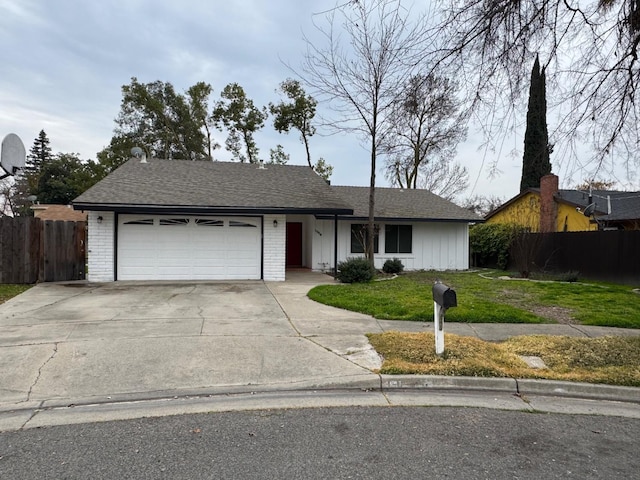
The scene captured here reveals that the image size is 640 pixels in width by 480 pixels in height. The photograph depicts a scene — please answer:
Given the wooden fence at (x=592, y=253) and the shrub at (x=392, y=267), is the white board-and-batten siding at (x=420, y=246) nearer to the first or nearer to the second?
the shrub at (x=392, y=267)

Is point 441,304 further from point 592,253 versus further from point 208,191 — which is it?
point 592,253

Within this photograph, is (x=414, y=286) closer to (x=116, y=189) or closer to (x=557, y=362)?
(x=557, y=362)

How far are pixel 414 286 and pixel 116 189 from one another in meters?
10.1

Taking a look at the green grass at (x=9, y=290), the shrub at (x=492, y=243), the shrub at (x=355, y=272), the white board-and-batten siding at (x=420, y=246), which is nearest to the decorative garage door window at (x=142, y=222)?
the green grass at (x=9, y=290)

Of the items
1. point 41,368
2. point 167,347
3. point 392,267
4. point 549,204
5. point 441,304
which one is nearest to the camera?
point 41,368

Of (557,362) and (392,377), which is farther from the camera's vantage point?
(557,362)

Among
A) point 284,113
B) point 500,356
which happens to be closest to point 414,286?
point 500,356

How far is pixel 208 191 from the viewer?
14836 mm

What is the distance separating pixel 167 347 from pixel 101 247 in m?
8.83

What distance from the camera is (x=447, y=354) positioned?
18.5ft

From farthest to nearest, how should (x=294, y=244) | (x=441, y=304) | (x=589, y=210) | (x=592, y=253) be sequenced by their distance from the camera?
1. (x=294, y=244)
2. (x=589, y=210)
3. (x=592, y=253)
4. (x=441, y=304)

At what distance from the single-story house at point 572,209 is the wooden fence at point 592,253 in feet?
9.47

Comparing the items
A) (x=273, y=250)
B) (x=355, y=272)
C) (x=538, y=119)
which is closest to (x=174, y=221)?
(x=273, y=250)

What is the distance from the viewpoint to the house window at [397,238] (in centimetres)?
1881
